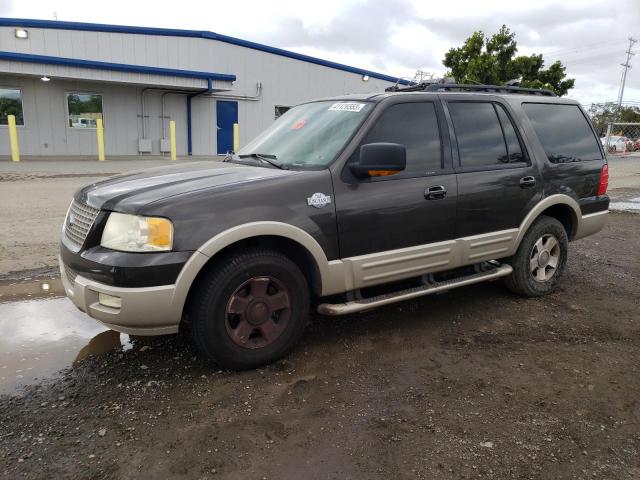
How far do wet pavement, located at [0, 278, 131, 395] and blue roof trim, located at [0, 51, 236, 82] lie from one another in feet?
51.4

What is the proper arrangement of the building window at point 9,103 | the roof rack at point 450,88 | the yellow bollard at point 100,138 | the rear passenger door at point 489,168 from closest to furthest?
the rear passenger door at point 489,168 → the roof rack at point 450,88 → the yellow bollard at point 100,138 → the building window at point 9,103

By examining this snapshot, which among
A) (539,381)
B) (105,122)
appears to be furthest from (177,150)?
(539,381)

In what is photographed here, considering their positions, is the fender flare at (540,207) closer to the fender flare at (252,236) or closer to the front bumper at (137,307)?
the fender flare at (252,236)

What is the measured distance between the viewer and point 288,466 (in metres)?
2.45

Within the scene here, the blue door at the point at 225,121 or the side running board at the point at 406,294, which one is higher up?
the blue door at the point at 225,121

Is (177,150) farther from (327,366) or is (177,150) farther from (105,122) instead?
(327,366)

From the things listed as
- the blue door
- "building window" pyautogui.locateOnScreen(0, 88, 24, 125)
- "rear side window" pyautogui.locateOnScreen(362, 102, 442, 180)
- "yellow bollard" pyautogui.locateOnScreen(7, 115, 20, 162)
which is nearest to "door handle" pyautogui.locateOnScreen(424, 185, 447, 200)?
"rear side window" pyautogui.locateOnScreen(362, 102, 442, 180)

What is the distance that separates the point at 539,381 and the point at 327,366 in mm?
1384

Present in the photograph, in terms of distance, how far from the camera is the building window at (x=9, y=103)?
1883 centimetres

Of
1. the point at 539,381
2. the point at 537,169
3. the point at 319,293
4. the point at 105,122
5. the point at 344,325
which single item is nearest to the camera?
the point at 539,381

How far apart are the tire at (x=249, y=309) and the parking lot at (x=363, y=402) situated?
0.17m

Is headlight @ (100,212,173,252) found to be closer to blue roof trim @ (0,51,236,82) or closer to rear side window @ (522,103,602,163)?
rear side window @ (522,103,602,163)

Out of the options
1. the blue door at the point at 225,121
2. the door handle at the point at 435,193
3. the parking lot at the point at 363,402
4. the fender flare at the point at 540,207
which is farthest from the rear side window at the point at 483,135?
the blue door at the point at 225,121

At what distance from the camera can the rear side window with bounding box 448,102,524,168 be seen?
4.16 meters
